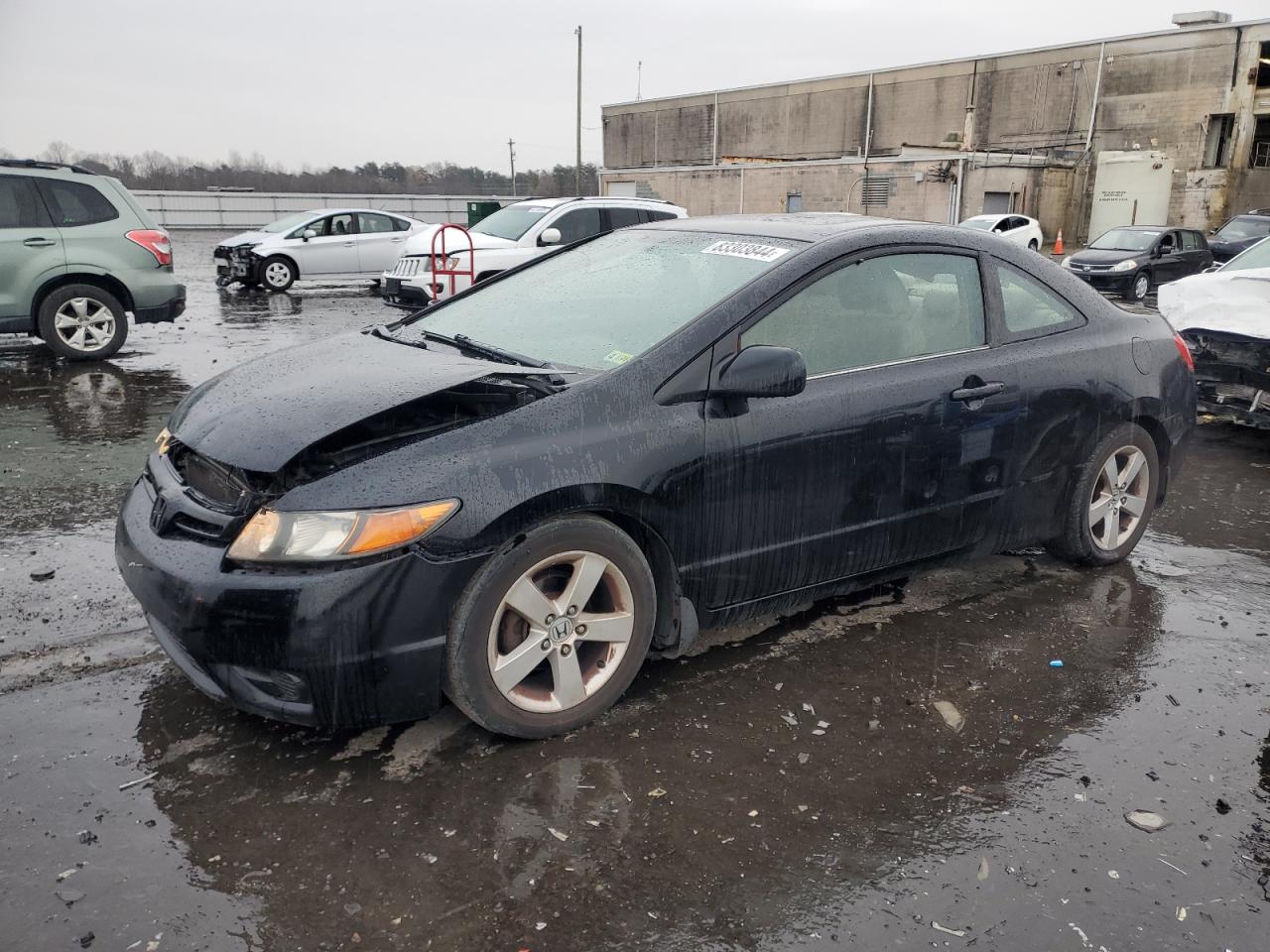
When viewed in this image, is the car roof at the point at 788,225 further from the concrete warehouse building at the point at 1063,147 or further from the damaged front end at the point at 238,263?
the concrete warehouse building at the point at 1063,147

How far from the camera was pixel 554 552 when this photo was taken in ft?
9.84

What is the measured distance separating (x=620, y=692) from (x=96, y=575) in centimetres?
263

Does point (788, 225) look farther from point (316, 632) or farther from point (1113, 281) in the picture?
point (1113, 281)

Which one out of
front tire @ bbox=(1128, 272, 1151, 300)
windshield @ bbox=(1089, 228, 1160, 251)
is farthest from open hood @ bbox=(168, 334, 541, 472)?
windshield @ bbox=(1089, 228, 1160, 251)

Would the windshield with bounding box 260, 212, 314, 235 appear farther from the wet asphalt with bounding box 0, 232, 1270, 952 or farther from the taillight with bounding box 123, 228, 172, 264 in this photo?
the wet asphalt with bounding box 0, 232, 1270, 952

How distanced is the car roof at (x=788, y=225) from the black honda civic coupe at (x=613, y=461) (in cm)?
3

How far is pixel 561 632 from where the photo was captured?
310 centimetres

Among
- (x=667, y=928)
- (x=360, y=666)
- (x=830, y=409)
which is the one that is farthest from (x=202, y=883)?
(x=830, y=409)

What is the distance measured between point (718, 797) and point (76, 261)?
892cm

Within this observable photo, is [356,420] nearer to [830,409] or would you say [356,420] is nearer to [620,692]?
[620,692]

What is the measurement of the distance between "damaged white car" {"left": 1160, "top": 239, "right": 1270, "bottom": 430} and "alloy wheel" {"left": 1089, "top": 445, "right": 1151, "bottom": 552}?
9.25 feet

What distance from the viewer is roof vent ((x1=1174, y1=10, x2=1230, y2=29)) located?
4094 cm

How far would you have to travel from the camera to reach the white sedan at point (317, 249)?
58.3 ft

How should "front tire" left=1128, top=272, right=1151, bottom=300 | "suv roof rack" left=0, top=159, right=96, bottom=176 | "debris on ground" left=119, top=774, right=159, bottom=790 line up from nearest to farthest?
"debris on ground" left=119, top=774, right=159, bottom=790 → "suv roof rack" left=0, top=159, right=96, bottom=176 → "front tire" left=1128, top=272, right=1151, bottom=300
